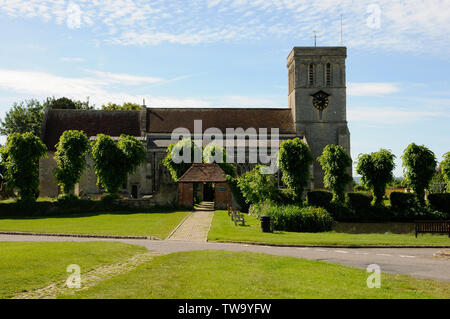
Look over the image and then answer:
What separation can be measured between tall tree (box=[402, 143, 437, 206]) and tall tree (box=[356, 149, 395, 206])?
158cm

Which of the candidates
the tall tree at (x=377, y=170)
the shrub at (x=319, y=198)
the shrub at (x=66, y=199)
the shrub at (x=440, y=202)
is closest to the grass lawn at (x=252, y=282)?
the shrub at (x=319, y=198)

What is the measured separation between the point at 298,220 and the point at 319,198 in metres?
11.3

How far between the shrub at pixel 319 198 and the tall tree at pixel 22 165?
25554mm

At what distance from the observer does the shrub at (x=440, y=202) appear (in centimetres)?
3906

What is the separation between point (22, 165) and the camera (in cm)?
4016

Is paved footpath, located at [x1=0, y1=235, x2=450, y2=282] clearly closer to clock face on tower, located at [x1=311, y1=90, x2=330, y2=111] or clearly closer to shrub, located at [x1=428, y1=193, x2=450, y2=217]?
shrub, located at [x1=428, y1=193, x2=450, y2=217]

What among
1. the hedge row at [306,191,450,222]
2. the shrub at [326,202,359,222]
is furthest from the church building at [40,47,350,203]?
the shrub at [326,202,359,222]

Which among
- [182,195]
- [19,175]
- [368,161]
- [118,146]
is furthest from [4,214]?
[368,161]

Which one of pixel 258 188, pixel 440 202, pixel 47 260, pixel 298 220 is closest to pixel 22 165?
→ pixel 258 188

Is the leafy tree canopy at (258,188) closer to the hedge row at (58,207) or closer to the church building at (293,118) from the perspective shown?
the hedge row at (58,207)
